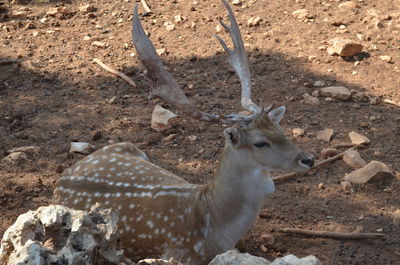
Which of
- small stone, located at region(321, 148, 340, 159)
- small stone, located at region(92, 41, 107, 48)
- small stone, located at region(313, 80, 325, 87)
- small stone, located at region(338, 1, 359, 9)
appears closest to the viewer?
small stone, located at region(321, 148, 340, 159)

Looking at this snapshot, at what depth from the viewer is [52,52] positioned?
822 centimetres

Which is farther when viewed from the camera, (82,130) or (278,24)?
(278,24)

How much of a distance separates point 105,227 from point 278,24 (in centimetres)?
531

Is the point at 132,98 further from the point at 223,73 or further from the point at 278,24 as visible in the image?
the point at 278,24

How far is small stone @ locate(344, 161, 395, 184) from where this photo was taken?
5.55m

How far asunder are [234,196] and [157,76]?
37.2 inches

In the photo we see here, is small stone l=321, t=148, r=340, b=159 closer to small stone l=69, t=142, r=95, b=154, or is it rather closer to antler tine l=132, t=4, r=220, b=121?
antler tine l=132, t=4, r=220, b=121

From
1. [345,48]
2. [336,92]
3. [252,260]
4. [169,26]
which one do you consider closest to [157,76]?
[252,260]

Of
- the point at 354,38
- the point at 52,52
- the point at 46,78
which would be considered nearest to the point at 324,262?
the point at 354,38

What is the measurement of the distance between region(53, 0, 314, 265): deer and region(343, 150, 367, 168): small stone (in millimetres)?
1406

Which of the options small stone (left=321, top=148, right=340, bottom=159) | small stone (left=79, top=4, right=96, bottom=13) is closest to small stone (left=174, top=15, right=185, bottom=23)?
small stone (left=79, top=4, right=96, bottom=13)

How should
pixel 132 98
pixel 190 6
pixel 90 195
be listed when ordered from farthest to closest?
1. pixel 190 6
2. pixel 132 98
3. pixel 90 195

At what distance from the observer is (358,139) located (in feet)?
20.2

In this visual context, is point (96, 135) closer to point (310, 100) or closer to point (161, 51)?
point (161, 51)
